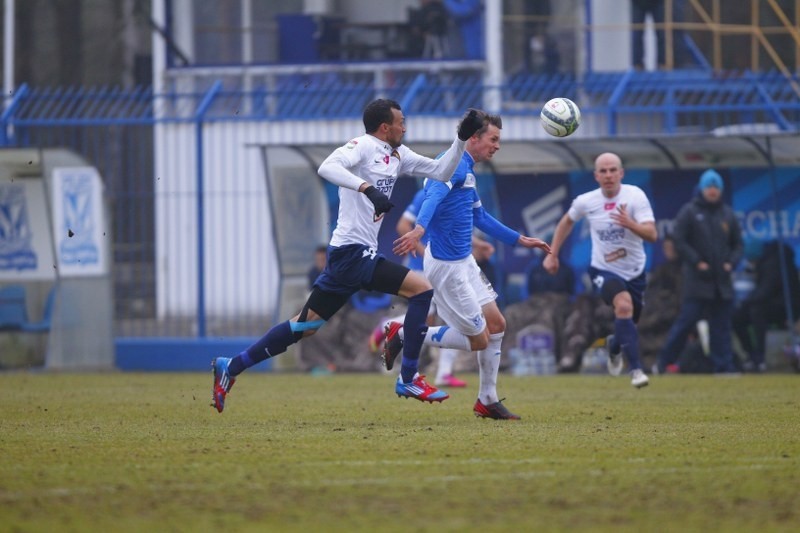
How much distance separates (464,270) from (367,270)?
1003 millimetres

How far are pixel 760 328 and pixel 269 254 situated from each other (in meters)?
6.61

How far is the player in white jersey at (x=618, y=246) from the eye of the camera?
500 inches

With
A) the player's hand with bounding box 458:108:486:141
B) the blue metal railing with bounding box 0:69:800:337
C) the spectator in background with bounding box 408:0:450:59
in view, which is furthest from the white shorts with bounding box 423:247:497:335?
the spectator in background with bounding box 408:0:450:59

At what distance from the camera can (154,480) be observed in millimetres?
6652

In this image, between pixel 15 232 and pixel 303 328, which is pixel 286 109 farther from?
pixel 303 328

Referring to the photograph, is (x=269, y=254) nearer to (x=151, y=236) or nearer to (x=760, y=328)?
(x=151, y=236)

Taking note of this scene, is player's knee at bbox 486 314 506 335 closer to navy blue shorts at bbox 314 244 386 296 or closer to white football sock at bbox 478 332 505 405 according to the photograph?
white football sock at bbox 478 332 505 405

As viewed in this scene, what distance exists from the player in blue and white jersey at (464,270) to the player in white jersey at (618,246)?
7.77 feet

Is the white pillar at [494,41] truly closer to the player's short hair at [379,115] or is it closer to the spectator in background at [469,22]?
the spectator in background at [469,22]

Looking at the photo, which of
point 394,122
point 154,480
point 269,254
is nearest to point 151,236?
point 269,254

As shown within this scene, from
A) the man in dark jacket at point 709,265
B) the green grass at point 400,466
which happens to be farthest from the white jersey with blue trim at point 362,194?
the man in dark jacket at point 709,265

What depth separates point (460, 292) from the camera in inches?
402

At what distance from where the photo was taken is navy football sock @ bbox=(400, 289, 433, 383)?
32.0 feet

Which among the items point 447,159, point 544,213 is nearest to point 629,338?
point 447,159
